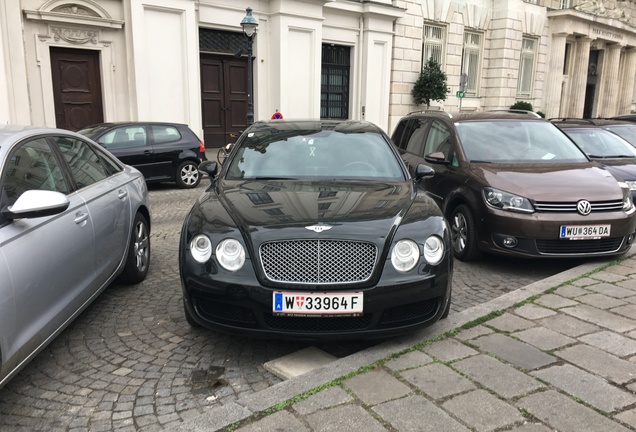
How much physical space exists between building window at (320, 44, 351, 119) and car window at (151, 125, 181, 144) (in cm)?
947

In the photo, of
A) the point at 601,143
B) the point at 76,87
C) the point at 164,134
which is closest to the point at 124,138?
the point at 164,134

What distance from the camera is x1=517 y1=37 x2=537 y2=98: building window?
87.3ft

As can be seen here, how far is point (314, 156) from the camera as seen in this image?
183 inches

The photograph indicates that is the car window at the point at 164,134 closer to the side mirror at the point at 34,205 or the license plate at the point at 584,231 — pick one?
the side mirror at the point at 34,205

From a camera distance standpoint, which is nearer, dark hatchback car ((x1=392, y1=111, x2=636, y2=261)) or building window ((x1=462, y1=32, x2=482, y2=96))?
dark hatchback car ((x1=392, y1=111, x2=636, y2=261))

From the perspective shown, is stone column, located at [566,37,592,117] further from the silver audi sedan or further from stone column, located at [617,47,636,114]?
the silver audi sedan

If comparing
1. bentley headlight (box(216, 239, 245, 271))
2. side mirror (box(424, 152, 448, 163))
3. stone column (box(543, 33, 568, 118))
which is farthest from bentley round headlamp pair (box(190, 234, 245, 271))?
stone column (box(543, 33, 568, 118))

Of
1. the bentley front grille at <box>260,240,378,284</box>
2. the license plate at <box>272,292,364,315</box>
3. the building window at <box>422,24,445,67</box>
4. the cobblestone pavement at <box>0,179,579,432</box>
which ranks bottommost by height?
the cobblestone pavement at <box>0,179,579,432</box>

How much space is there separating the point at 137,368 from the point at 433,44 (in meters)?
22.1

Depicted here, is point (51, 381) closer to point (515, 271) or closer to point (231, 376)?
point (231, 376)

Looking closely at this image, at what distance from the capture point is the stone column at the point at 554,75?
2755 cm

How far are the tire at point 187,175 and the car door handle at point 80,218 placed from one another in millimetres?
7729

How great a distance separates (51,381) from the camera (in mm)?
3266

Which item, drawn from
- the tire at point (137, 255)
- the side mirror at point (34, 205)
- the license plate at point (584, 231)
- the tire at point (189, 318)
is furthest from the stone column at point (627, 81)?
the side mirror at point (34, 205)
